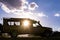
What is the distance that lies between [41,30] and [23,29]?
5.05 ft

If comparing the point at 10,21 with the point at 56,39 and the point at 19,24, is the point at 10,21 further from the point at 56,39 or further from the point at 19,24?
the point at 56,39

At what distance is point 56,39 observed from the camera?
408 inches

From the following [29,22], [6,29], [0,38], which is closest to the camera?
[0,38]

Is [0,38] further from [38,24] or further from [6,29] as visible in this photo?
[38,24]

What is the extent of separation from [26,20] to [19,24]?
0.71m

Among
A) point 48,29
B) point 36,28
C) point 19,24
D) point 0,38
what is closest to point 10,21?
point 19,24

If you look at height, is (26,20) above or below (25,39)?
above

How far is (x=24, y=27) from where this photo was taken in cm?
1412

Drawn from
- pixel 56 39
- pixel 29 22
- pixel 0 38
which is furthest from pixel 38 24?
pixel 0 38

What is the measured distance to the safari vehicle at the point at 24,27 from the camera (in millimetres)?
13949

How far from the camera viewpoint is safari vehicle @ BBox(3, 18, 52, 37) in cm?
1395

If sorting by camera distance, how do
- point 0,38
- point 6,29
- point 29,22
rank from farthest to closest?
point 29,22, point 6,29, point 0,38

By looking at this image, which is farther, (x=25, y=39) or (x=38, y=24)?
(x=38, y=24)

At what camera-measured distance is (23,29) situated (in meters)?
14.1
